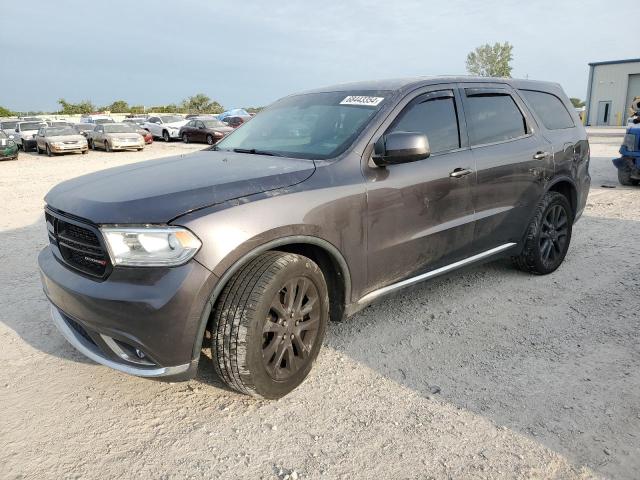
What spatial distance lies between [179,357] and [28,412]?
1.01m

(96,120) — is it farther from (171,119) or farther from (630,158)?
(630,158)

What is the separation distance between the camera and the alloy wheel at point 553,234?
15.2ft

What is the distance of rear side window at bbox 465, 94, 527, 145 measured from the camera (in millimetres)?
3891

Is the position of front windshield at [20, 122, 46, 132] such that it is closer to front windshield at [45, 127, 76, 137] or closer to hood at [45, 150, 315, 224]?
front windshield at [45, 127, 76, 137]

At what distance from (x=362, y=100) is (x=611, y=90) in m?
51.2

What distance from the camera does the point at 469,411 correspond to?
2.68 m

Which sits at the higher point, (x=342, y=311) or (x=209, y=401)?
(x=342, y=311)

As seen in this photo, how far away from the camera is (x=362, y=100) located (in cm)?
350

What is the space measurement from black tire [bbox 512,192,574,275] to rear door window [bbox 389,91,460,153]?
4.38 ft

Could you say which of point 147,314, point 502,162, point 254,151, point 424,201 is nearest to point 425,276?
point 424,201

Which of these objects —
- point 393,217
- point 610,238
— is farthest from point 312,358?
point 610,238

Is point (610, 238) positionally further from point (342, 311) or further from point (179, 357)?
point (179, 357)

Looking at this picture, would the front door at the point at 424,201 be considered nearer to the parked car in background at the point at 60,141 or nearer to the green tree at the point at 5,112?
the parked car in background at the point at 60,141

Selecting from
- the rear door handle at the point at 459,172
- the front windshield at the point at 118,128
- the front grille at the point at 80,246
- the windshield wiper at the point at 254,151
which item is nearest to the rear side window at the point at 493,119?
the rear door handle at the point at 459,172
